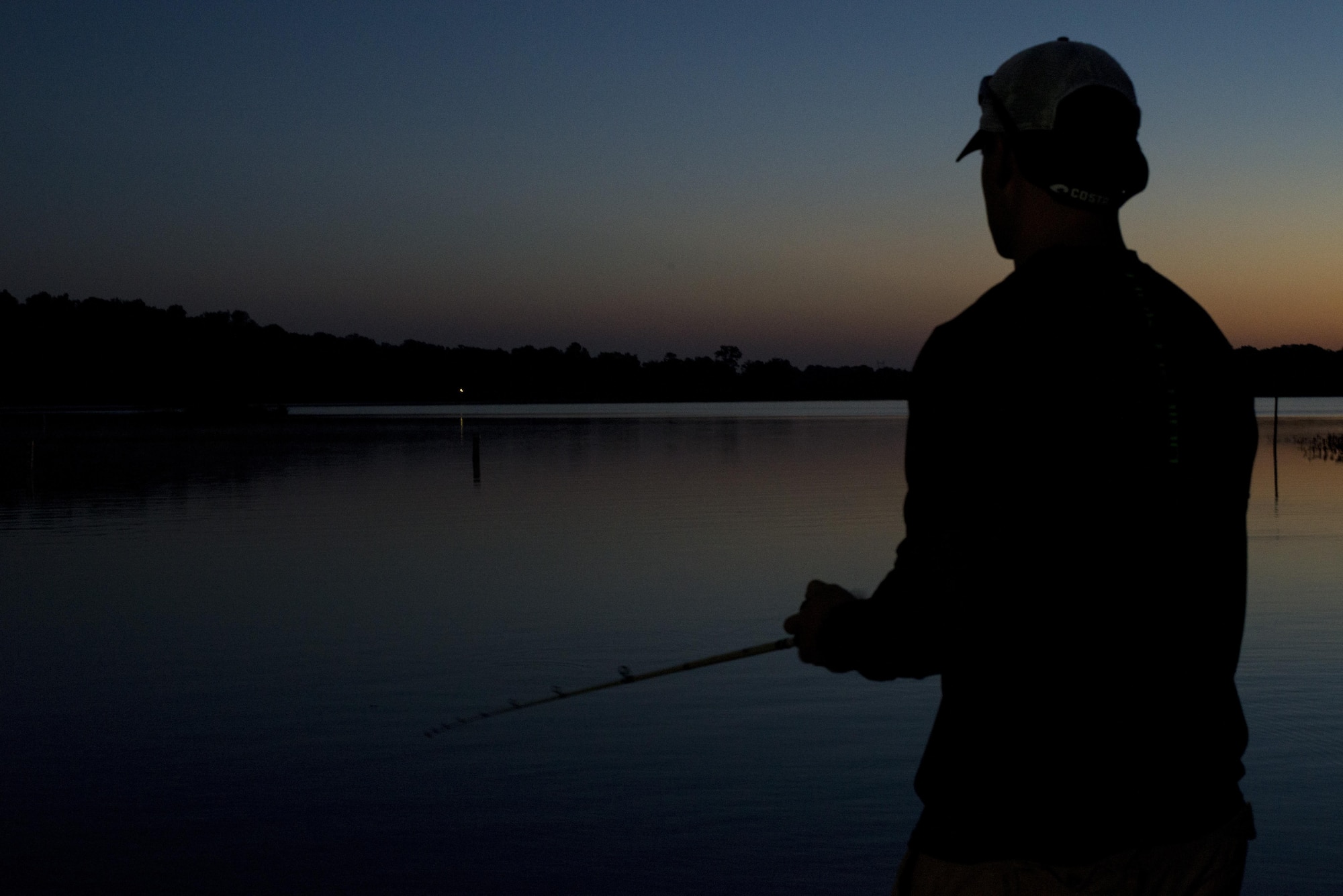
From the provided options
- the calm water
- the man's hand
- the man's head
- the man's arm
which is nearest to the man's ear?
Answer: the man's head

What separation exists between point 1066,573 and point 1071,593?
3 cm

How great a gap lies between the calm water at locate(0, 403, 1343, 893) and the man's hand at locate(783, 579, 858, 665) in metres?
5.57

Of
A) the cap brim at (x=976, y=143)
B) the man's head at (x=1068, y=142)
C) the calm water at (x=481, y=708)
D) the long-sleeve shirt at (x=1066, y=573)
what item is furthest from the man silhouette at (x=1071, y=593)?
the calm water at (x=481, y=708)

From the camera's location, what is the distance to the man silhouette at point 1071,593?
2.00 meters

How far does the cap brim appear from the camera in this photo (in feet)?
7.73

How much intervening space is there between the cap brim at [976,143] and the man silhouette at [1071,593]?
313mm

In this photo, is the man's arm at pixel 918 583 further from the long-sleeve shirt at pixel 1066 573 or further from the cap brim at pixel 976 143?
the cap brim at pixel 976 143

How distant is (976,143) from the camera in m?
2.39

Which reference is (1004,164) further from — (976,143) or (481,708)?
(481,708)

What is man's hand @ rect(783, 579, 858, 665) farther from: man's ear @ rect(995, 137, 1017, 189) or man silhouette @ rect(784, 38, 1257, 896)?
man's ear @ rect(995, 137, 1017, 189)

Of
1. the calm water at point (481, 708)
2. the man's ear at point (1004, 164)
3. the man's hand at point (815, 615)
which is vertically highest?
the man's ear at point (1004, 164)

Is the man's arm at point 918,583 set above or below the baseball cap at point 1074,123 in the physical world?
below

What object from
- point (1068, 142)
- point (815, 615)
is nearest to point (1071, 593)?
point (815, 615)

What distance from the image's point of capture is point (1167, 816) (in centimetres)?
207
